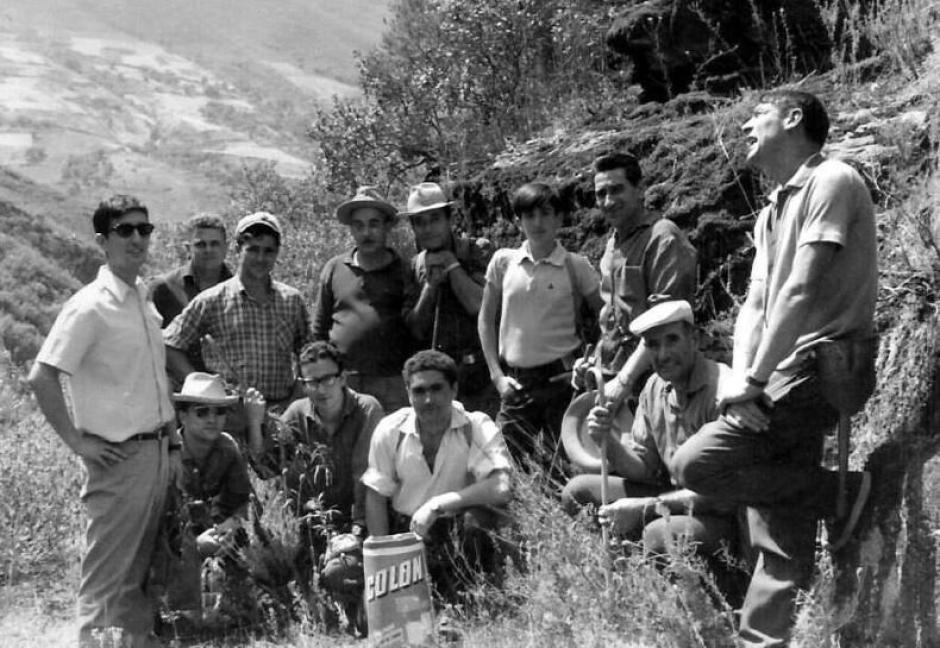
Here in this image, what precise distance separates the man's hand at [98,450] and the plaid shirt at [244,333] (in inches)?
53.3

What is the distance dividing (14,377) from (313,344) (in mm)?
6640

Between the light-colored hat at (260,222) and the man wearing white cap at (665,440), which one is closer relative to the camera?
the man wearing white cap at (665,440)

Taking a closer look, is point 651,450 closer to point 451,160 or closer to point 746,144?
point 746,144

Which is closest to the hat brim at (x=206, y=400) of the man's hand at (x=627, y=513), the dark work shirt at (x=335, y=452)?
the dark work shirt at (x=335, y=452)

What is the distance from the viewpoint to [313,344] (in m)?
6.21

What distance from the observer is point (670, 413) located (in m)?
5.25

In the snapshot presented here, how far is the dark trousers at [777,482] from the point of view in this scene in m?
4.39

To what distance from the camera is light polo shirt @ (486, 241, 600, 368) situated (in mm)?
6277

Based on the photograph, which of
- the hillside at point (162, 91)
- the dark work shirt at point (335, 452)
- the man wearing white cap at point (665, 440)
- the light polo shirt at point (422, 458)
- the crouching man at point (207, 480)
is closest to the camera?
the man wearing white cap at point (665, 440)

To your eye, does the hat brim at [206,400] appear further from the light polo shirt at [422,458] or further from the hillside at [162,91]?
the hillside at [162,91]

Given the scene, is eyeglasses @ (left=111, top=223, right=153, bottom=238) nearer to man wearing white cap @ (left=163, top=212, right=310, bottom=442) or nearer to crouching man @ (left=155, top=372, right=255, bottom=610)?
crouching man @ (left=155, top=372, right=255, bottom=610)

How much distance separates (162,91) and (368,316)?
12680 cm

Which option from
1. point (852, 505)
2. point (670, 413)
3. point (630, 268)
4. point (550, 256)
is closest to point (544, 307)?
point (550, 256)

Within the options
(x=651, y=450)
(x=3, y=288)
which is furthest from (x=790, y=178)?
(x=3, y=288)
